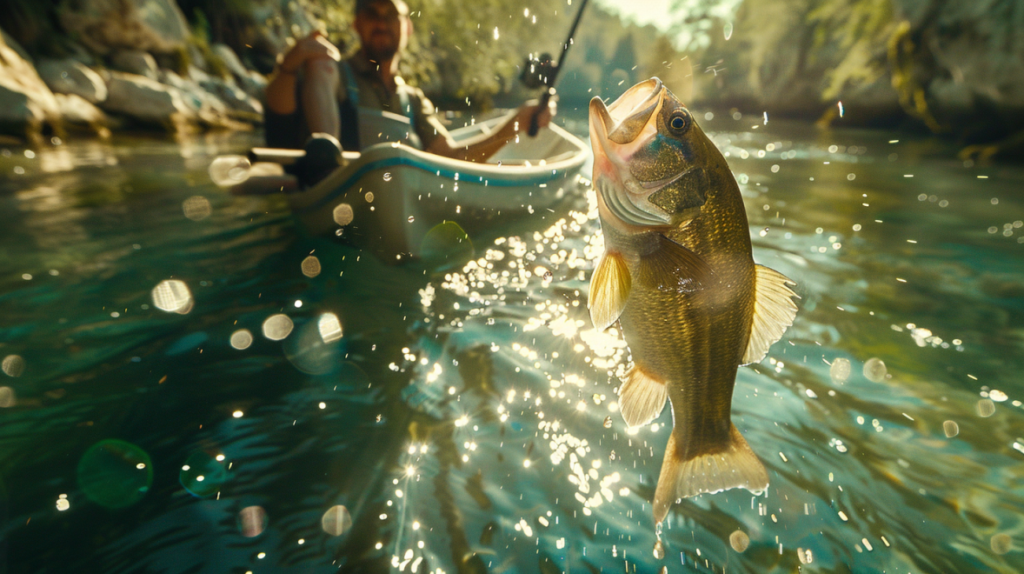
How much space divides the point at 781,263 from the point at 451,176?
13.4ft

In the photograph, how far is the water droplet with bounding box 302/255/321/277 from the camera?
5327 mm

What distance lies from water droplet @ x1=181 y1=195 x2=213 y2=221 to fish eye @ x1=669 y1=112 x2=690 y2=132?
7546 mm

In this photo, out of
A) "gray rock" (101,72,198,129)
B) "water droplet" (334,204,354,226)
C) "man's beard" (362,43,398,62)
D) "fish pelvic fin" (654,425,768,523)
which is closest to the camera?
"fish pelvic fin" (654,425,768,523)

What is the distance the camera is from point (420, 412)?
10.5ft

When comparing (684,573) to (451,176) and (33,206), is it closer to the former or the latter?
(451,176)

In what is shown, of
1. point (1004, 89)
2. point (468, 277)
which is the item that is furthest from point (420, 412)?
point (1004, 89)

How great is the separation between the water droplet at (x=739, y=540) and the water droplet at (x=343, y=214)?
14.5 ft

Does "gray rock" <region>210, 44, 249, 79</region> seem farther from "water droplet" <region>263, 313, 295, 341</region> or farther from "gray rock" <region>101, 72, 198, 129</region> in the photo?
"water droplet" <region>263, 313, 295, 341</region>

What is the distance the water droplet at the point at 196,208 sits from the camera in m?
7.46

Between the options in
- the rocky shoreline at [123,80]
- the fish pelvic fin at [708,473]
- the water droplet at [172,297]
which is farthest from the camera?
the rocky shoreline at [123,80]

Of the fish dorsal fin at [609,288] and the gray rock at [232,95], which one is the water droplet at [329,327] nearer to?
the fish dorsal fin at [609,288]

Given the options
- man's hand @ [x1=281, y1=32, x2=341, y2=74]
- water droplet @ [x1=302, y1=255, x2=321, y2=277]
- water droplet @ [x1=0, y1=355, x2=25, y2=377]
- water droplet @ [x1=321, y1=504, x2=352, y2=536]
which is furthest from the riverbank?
water droplet @ [x1=0, y1=355, x2=25, y2=377]

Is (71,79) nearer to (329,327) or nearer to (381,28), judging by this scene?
(381,28)

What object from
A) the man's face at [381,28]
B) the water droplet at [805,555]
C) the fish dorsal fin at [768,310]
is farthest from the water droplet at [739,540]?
the man's face at [381,28]
